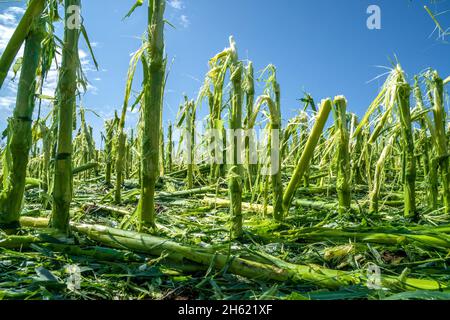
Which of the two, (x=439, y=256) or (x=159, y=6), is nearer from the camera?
(x=439, y=256)

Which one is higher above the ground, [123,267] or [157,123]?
[157,123]

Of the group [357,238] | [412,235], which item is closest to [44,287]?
[357,238]

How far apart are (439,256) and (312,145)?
1232mm

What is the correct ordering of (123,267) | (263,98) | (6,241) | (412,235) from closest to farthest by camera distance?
(123,267) → (6,241) → (412,235) → (263,98)

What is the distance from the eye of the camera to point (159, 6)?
2877 mm

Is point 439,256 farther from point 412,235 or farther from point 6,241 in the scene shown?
point 6,241

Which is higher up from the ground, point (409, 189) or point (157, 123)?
point (157, 123)

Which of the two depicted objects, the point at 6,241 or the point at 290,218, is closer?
the point at 6,241

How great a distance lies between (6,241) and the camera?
7.84 ft

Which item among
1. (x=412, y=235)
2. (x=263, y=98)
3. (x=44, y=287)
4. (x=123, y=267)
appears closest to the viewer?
(x=44, y=287)

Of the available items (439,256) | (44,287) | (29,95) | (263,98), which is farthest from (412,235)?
(29,95)

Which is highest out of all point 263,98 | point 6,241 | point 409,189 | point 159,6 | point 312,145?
point 159,6

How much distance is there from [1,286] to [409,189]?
3.01 m

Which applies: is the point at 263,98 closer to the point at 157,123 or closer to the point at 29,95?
the point at 157,123
